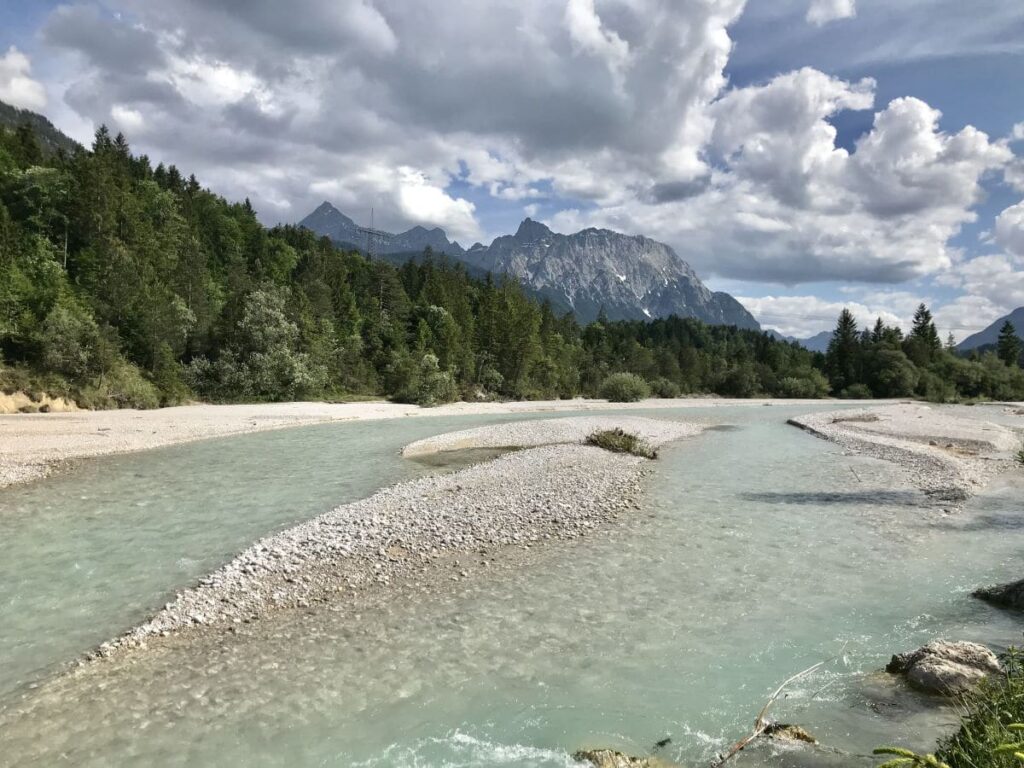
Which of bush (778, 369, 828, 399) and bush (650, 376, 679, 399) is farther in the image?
bush (778, 369, 828, 399)

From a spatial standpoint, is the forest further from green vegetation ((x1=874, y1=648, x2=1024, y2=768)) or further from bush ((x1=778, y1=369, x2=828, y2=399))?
green vegetation ((x1=874, y1=648, x2=1024, y2=768))

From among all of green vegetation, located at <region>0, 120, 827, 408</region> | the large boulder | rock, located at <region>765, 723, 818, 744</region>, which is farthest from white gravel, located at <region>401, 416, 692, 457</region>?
green vegetation, located at <region>0, 120, 827, 408</region>

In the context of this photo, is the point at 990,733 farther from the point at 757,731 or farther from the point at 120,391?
the point at 120,391

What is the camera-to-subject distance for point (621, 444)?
109 ft

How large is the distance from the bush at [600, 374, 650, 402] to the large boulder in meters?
96.1

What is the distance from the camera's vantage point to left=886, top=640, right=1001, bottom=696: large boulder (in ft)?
27.1

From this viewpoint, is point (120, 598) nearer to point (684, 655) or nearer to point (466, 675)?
point (466, 675)

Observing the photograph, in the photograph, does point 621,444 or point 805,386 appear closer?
point 621,444

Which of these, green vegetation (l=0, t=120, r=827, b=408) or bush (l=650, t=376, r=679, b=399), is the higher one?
green vegetation (l=0, t=120, r=827, b=408)

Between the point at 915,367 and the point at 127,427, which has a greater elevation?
the point at 915,367

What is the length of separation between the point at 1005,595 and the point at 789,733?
832 centimetres

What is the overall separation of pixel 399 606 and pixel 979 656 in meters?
10.0

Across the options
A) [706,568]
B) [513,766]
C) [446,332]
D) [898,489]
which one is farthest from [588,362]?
[513,766]

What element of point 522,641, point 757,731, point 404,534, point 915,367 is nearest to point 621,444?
point 404,534
